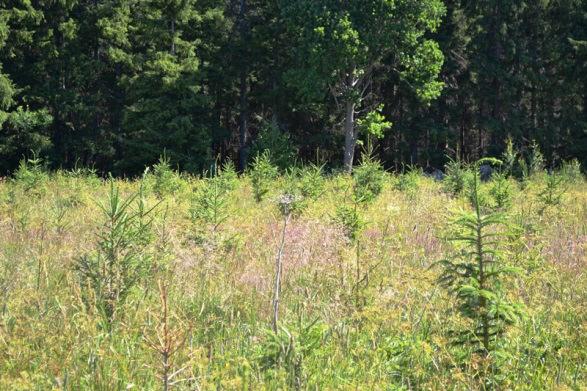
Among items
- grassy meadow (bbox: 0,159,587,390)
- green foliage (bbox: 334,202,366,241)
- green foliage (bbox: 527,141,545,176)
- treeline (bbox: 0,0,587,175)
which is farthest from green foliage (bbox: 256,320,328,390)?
treeline (bbox: 0,0,587,175)

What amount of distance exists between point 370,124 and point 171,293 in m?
21.5

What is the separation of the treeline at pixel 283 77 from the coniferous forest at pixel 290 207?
139 millimetres

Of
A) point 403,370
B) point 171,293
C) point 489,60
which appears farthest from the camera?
point 489,60

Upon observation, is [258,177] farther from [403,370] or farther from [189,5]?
[189,5]

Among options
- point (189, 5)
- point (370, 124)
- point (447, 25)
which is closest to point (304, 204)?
point (370, 124)

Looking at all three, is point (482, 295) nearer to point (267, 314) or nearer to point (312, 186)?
point (267, 314)

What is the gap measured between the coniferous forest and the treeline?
14 centimetres

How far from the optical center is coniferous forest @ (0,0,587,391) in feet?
10.1

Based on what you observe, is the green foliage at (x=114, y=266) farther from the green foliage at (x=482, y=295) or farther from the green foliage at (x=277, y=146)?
the green foliage at (x=277, y=146)

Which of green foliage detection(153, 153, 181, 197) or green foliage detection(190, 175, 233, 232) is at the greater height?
green foliage detection(153, 153, 181, 197)

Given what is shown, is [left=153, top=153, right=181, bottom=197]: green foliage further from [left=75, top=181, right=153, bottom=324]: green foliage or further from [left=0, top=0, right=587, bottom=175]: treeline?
[left=0, top=0, right=587, bottom=175]: treeline

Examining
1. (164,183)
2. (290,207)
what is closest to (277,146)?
(164,183)

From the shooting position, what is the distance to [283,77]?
85.6 feet

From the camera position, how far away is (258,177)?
1349cm
